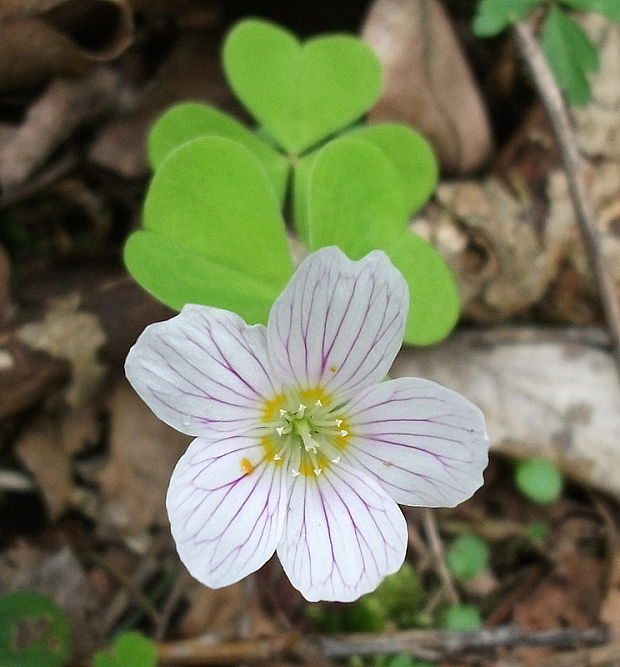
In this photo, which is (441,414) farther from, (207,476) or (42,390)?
(42,390)

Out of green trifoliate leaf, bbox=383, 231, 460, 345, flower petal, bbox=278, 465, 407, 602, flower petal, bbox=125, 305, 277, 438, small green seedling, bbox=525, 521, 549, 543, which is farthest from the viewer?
small green seedling, bbox=525, 521, 549, 543

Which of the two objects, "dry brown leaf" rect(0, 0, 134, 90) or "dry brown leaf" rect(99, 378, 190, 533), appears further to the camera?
"dry brown leaf" rect(99, 378, 190, 533)

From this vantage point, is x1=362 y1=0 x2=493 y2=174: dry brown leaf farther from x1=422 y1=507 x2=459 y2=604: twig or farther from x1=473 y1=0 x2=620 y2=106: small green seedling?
x1=422 y1=507 x2=459 y2=604: twig

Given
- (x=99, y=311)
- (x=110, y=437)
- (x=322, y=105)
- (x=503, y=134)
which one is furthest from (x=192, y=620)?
(x=503, y=134)

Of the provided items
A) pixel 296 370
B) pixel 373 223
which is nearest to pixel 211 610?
pixel 296 370

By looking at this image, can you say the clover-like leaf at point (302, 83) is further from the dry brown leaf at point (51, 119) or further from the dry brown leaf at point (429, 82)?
the dry brown leaf at point (51, 119)

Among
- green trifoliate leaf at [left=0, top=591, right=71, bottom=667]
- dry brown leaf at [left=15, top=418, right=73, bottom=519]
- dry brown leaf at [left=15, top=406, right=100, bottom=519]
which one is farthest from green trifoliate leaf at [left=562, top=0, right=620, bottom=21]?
green trifoliate leaf at [left=0, top=591, right=71, bottom=667]
